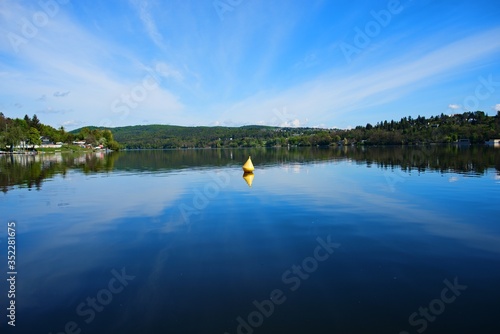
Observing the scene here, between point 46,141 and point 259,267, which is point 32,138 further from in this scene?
point 259,267

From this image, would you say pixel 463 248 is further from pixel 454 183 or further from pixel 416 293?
pixel 454 183

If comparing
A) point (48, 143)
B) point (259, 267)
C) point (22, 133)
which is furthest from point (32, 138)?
point (259, 267)

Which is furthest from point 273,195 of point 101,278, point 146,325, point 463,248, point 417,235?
point 146,325

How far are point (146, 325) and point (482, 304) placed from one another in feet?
30.1

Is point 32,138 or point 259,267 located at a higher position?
point 32,138

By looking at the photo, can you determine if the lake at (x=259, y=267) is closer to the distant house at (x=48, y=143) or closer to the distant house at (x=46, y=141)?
the distant house at (x=48, y=143)

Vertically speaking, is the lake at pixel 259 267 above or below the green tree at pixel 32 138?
below

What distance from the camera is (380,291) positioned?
9.79 metres

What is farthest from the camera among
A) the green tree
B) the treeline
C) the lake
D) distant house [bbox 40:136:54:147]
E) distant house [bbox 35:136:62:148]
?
distant house [bbox 40:136:54:147]

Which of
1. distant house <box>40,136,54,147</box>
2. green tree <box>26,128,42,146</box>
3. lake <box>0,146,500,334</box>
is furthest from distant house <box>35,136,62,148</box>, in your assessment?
lake <box>0,146,500,334</box>

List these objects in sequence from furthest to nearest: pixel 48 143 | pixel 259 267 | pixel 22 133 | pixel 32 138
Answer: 1. pixel 48 143
2. pixel 32 138
3. pixel 22 133
4. pixel 259 267

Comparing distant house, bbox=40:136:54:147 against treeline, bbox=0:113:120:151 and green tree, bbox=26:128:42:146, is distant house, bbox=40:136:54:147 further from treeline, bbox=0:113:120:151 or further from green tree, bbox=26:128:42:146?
green tree, bbox=26:128:42:146

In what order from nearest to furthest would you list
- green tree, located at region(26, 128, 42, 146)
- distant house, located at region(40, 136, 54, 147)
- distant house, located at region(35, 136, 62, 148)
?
green tree, located at region(26, 128, 42, 146), distant house, located at region(35, 136, 62, 148), distant house, located at region(40, 136, 54, 147)

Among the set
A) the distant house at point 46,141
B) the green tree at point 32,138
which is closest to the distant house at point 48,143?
the distant house at point 46,141
